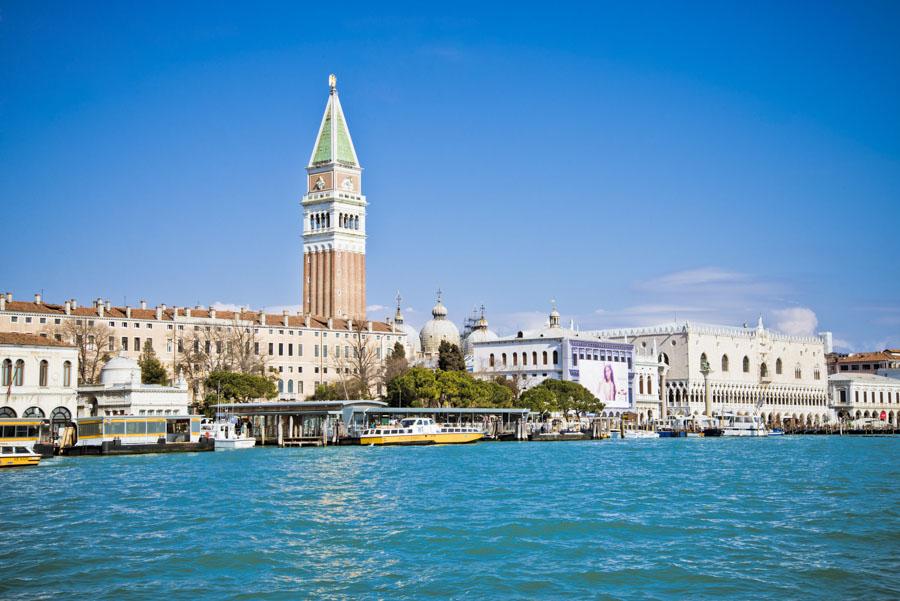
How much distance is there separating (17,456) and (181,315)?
115ft

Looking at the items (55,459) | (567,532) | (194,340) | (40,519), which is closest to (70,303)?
(194,340)

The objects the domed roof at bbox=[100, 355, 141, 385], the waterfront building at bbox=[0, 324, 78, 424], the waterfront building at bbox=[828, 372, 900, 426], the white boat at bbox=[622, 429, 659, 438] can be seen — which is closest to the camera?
the waterfront building at bbox=[0, 324, 78, 424]

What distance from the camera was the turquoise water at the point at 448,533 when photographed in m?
16.3

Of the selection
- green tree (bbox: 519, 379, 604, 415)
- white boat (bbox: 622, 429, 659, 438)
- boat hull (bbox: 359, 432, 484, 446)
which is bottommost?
white boat (bbox: 622, 429, 659, 438)

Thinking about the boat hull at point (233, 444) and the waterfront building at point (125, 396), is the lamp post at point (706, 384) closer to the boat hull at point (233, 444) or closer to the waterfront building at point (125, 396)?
the boat hull at point (233, 444)

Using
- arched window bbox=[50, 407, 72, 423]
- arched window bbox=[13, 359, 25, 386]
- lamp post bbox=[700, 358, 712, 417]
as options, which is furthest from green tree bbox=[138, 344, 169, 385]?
lamp post bbox=[700, 358, 712, 417]

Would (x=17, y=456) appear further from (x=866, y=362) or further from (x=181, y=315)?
(x=866, y=362)

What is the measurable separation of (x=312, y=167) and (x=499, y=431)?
106 ft

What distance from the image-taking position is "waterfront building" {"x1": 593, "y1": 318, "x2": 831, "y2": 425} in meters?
97.1

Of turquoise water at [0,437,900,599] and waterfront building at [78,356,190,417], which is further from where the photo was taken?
waterfront building at [78,356,190,417]

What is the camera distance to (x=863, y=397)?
366 feet

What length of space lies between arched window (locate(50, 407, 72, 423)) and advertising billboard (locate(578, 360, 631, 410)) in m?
39.8

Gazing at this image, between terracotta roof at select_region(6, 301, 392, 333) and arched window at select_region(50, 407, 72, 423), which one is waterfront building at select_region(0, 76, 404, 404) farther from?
arched window at select_region(50, 407, 72, 423)

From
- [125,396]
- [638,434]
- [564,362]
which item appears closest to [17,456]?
[125,396]
